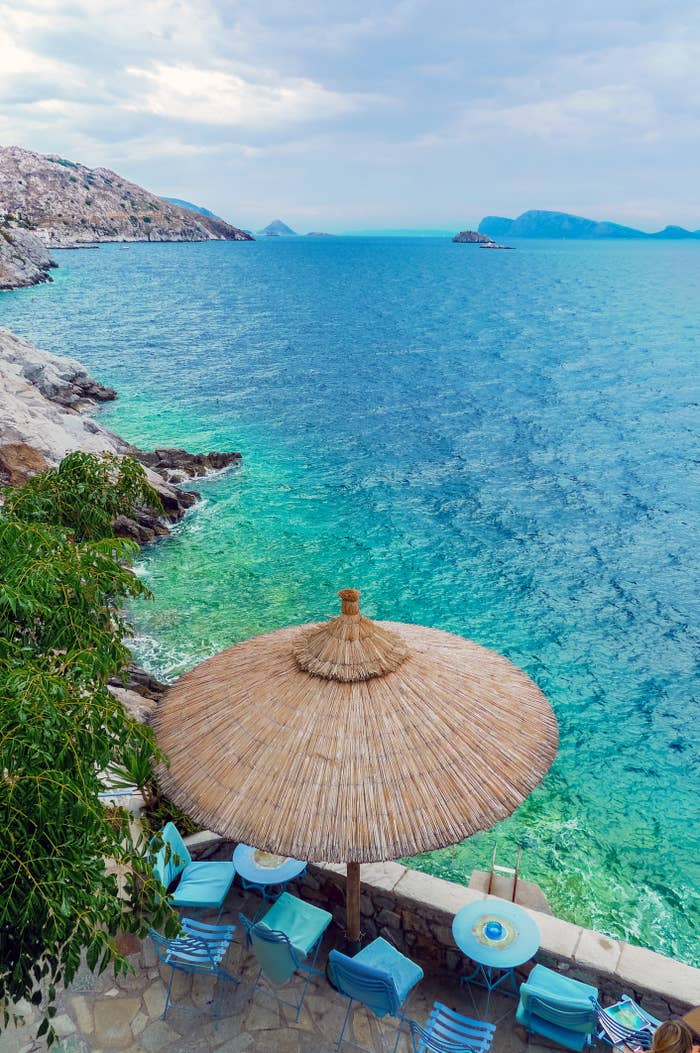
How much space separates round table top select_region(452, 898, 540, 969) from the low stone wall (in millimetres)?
194

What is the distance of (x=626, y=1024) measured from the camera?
628 centimetres

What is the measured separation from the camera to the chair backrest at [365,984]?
6164 mm

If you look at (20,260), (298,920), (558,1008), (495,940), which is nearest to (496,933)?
(495,940)

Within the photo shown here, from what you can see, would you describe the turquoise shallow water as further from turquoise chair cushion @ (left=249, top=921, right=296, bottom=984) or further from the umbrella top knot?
the umbrella top knot

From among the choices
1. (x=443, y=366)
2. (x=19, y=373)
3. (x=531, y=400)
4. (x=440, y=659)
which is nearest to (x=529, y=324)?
(x=443, y=366)

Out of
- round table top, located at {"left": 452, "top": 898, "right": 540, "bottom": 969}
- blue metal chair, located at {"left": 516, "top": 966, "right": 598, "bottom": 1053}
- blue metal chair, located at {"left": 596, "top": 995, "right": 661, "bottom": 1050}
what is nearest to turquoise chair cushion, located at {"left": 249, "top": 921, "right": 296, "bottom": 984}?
round table top, located at {"left": 452, "top": 898, "right": 540, "bottom": 969}

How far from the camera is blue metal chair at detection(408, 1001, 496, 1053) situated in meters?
6.17

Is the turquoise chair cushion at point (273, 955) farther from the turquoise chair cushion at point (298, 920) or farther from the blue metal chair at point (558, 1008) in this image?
the blue metal chair at point (558, 1008)

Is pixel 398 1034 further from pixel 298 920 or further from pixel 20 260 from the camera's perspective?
pixel 20 260

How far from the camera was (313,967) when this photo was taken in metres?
7.31

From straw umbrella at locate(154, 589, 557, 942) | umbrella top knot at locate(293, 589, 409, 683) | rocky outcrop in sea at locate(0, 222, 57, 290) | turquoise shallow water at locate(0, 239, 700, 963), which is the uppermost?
rocky outcrop in sea at locate(0, 222, 57, 290)

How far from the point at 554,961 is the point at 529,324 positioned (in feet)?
247

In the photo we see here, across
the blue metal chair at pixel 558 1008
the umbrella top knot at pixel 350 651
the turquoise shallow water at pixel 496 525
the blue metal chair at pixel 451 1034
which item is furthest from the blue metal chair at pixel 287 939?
the turquoise shallow water at pixel 496 525

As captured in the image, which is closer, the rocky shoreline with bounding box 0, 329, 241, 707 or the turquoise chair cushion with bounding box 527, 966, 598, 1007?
the turquoise chair cushion with bounding box 527, 966, 598, 1007
